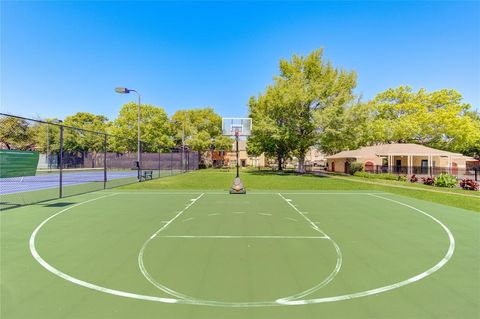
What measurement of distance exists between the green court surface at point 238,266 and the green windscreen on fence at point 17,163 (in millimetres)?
4673

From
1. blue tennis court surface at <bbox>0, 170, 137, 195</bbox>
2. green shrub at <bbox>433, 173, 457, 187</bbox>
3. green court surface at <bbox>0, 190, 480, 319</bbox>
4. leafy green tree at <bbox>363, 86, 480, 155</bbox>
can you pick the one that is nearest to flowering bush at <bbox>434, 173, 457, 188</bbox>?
green shrub at <bbox>433, 173, 457, 187</bbox>

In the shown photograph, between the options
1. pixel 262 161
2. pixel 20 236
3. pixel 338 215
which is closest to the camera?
pixel 20 236

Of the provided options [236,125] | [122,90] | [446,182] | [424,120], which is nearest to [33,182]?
[122,90]

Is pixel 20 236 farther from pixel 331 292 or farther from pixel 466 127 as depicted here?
pixel 466 127

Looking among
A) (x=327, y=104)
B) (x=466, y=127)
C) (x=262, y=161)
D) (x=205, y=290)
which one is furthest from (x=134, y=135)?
(x=466, y=127)

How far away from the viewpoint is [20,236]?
21.8 ft

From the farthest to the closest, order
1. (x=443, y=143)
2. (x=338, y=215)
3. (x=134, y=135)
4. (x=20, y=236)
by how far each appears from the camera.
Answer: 1. (x=134, y=135)
2. (x=443, y=143)
3. (x=338, y=215)
4. (x=20, y=236)

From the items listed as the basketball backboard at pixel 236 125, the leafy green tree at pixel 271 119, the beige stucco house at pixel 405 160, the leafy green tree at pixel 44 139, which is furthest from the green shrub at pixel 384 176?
the leafy green tree at pixel 44 139

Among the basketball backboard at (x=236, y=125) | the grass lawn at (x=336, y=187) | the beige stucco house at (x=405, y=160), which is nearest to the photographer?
the grass lawn at (x=336, y=187)

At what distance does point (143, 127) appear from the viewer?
4984 cm

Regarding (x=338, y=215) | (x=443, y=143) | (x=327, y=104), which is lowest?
(x=338, y=215)

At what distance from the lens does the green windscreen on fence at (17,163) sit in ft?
40.2

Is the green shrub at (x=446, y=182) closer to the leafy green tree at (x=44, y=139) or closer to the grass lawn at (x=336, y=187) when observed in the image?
the grass lawn at (x=336, y=187)

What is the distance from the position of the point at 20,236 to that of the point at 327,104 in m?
32.1
